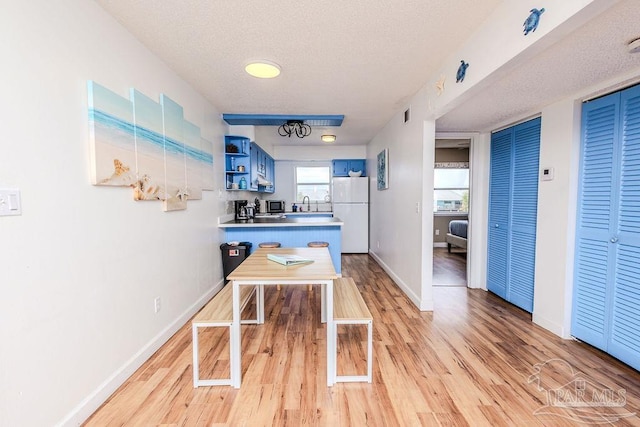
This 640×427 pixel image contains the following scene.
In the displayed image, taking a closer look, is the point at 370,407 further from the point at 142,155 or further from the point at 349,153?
the point at 349,153

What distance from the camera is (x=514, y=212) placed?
3.06 m

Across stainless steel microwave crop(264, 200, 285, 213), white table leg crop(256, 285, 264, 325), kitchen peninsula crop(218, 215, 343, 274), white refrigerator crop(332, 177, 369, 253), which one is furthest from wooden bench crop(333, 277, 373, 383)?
stainless steel microwave crop(264, 200, 285, 213)

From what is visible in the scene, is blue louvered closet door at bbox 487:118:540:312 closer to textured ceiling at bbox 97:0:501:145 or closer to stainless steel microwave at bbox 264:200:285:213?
textured ceiling at bbox 97:0:501:145

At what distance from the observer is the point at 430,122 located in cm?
279

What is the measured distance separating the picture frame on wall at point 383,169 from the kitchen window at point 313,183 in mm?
1831

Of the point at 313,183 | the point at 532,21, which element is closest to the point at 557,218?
the point at 532,21

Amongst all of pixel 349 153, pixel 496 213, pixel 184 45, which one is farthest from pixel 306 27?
pixel 349 153

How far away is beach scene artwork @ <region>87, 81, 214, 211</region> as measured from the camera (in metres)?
1.60

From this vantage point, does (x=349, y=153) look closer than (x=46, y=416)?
No

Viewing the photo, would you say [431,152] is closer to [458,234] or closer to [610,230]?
[610,230]

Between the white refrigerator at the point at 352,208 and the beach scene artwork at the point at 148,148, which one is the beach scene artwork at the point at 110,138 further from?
the white refrigerator at the point at 352,208

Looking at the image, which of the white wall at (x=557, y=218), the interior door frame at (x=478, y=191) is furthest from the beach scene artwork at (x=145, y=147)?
the white wall at (x=557, y=218)

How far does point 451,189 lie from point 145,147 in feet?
22.0

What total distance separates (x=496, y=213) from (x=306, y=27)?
3.07m
